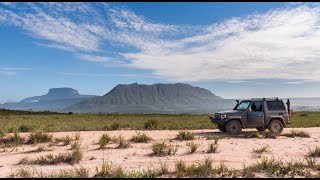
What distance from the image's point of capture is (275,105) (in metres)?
22.0

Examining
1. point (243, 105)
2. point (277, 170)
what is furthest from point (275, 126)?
point (277, 170)

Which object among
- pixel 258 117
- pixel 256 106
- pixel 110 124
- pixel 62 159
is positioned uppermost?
pixel 256 106

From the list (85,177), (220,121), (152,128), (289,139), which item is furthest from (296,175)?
(152,128)

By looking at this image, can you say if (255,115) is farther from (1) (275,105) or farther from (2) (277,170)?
(2) (277,170)

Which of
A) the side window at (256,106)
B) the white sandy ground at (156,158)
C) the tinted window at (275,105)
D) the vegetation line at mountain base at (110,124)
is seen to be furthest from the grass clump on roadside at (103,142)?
the vegetation line at mountain base at (110,124)

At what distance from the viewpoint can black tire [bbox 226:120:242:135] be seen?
2166 centimetres

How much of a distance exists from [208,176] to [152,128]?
57.5 feet

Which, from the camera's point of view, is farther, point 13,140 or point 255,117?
point 255,117

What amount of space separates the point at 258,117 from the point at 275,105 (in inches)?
48.9

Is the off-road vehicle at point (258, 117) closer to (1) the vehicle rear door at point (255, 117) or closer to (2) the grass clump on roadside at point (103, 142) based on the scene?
(1) the vehicle rear door at point (255, 117)

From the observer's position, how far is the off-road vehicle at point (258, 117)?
21688 millimetres

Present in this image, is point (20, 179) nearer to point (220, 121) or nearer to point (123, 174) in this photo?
point (123, 174)

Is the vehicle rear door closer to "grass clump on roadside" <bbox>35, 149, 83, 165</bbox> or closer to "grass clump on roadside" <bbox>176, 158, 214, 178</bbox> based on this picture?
"grass clump on roadside" <bbox>176, 158, 214, 178</bbox>

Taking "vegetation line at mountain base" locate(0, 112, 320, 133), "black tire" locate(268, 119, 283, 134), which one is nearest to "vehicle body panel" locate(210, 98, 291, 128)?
"black tire" locate(268, 119, 283, 134)
